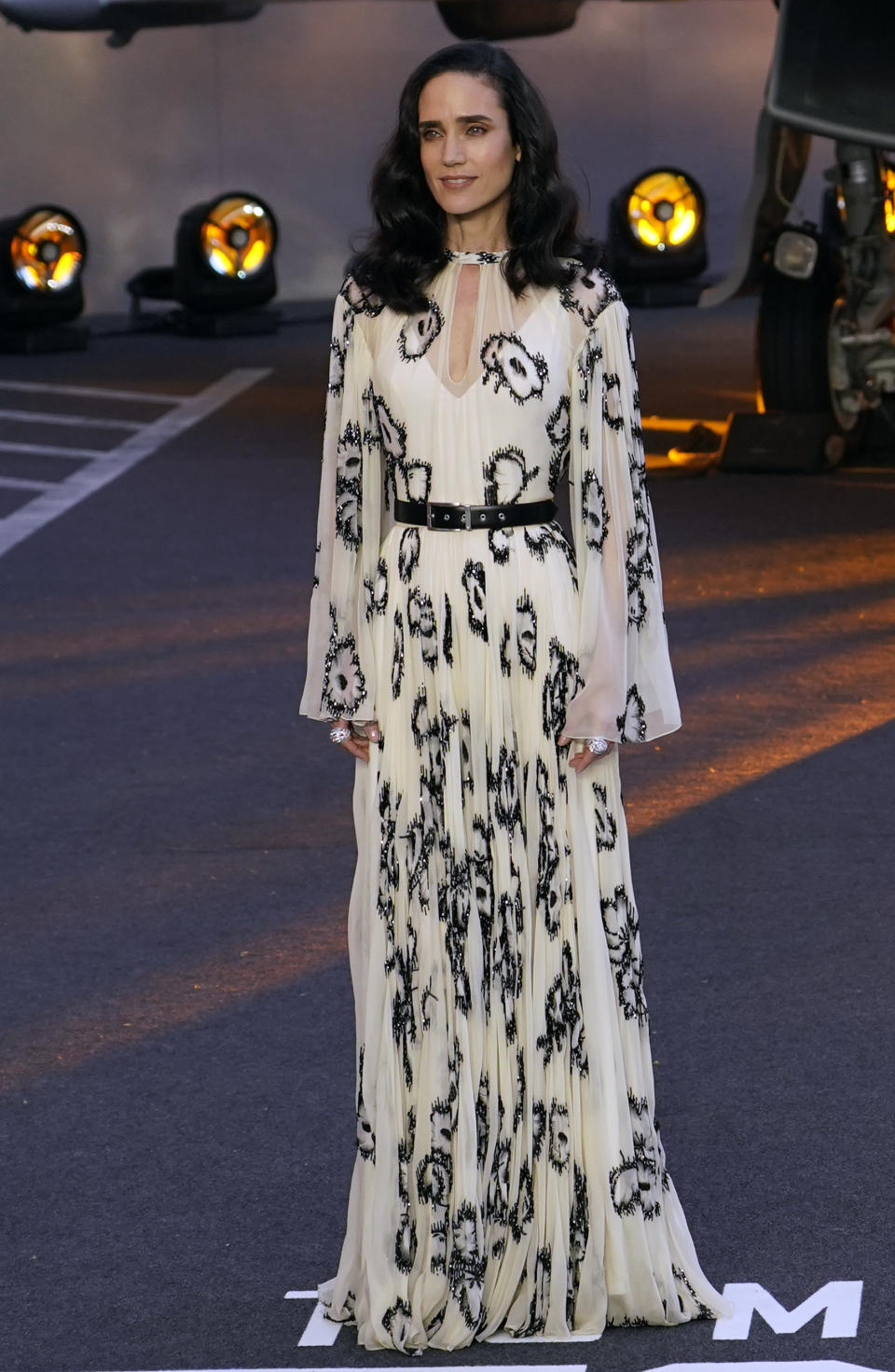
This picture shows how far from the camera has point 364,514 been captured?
251 centimetres

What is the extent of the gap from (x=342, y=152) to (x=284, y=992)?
1657cm

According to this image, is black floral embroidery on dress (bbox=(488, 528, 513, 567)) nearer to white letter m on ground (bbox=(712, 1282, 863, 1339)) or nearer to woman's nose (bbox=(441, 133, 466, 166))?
woman's nose (bbox=(441, 133, 466, 166))

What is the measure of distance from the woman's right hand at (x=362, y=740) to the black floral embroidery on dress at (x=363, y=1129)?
36 centimetres

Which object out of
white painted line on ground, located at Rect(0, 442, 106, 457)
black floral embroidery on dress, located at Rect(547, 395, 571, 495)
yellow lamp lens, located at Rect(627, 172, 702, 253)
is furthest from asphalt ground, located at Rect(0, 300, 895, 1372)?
yellow lamp lens, located at Rect(627, 172, 702, 253)

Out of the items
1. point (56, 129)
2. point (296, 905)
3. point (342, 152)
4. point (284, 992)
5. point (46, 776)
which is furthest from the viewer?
point (342, 152)

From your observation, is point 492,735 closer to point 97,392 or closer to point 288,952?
point 288,952

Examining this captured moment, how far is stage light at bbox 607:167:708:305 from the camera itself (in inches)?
669

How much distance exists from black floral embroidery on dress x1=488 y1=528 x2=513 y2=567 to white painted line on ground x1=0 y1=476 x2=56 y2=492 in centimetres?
774

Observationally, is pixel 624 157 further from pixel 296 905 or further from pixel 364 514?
pixel 364 514

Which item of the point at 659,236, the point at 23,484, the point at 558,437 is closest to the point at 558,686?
the point at 558,437

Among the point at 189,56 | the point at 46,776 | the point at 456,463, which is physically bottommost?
the point at 46,776

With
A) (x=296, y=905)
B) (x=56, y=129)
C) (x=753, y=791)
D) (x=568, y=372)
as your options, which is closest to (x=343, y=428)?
(x=568, y=372)

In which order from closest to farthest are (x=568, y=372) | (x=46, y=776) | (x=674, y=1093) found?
(x=568, y=372) < (x=674, y=1093) < (x=46, y=776)

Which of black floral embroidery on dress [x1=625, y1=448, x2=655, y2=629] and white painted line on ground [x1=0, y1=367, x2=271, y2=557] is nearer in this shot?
black floral embroidery on dress [x1=625, y1=448, x2=655, y2=629]
